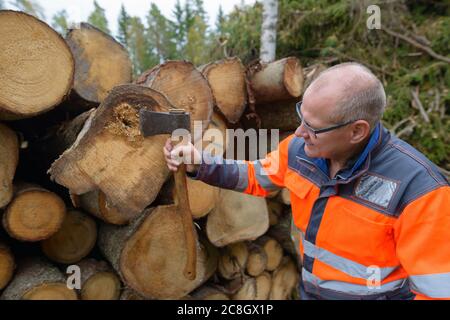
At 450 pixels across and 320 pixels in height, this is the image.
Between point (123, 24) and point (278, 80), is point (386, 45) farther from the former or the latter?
point (123, 24)

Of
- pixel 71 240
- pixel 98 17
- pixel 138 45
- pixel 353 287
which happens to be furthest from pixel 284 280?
pixel 98 17

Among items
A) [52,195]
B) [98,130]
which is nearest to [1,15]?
[98,130]

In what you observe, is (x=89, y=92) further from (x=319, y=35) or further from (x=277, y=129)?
(x=319, y=35)

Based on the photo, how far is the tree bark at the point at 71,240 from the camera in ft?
6.39

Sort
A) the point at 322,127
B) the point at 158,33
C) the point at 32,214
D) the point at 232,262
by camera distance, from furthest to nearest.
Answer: the point at 158,33
the point at 232,262
the point at 32,214
the point at 322,127

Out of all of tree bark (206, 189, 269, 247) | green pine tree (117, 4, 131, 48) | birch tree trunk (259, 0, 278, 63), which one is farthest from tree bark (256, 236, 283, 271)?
green pine tree (117, 4, 131, 48)

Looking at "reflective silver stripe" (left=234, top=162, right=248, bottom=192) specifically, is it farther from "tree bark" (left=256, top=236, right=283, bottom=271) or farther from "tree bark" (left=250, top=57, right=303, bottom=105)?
"tree bark" (left=256, top=236, right=283, bottom=271)

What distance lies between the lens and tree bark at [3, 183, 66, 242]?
64.6 inches

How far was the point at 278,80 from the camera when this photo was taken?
2.29 meters

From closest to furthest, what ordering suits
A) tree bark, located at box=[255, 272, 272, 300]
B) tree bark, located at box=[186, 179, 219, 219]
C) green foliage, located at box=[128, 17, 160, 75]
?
tree bark, located at box=[186, 179, 219, 219] → tree bark, located at box=[255, 272, 272, 300] → green foliage, located at box=[128, 17, 160, 75]

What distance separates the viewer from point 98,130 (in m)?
1.35

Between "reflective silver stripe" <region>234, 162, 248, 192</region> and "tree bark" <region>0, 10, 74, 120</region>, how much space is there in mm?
875

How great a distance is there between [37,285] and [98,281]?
13.1 inches

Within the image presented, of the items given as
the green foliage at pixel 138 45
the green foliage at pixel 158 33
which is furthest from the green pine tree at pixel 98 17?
the green foliage at pixel 158 33
